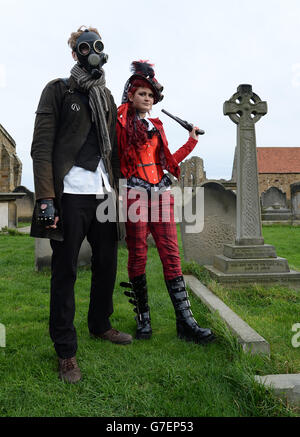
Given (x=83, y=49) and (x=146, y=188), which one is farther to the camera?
(x=146, y=188)

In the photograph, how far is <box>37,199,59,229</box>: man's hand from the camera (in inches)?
78.7

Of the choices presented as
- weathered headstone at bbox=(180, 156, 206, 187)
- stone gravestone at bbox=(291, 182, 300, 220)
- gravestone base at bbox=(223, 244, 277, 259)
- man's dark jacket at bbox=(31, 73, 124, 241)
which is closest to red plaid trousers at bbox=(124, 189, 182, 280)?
man's dark jacket at bbox=(31, 73, 124, 241)

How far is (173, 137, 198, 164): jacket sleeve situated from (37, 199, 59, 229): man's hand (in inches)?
46.4

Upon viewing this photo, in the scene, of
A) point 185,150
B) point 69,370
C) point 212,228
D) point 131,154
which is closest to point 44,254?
point 212,228

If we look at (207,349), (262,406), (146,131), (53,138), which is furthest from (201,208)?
(262,406)

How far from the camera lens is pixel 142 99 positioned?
2.67 m

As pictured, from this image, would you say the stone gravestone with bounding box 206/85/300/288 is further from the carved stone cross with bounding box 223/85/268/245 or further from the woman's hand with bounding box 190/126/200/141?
the woman's hand with bounding box 190/126/200/141

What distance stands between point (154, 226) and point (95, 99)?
1.05m

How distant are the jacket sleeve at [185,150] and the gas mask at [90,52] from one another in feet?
2.93

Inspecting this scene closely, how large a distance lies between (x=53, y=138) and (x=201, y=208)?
3394 millimetres

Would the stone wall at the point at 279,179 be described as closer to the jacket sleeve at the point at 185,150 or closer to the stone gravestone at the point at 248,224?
the stone gravestone at the point at 248,224

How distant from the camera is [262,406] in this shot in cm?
165

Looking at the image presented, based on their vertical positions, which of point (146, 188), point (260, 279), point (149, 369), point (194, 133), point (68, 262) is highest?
point (194, 133)

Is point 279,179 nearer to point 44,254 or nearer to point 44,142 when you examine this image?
point 44,254
